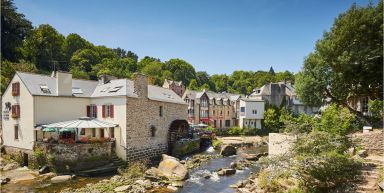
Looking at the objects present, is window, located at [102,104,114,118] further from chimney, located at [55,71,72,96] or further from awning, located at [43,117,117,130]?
chimney, located at [55,71,72,96]

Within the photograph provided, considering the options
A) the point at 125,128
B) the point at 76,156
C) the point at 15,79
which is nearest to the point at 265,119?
the point at 125,128

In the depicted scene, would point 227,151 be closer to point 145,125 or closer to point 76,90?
point 145,125

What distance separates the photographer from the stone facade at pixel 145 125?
26469 mm

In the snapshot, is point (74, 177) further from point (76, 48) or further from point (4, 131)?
point (76, 48)

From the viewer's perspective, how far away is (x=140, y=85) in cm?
2795

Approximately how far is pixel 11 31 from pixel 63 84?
40.0 m

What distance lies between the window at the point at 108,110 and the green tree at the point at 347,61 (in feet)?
59.7

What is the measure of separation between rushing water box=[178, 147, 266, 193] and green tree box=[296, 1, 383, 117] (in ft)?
29.4

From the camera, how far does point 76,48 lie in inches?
3393

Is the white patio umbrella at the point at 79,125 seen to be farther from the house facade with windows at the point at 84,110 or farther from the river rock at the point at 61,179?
the river rock at the point at 61,179

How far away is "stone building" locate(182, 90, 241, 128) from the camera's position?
54.2m

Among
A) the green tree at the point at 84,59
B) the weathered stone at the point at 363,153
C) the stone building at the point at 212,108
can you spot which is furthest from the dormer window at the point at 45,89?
the green tree at the point at 84,59

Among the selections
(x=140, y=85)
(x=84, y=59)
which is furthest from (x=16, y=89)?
(x=84, y=59)

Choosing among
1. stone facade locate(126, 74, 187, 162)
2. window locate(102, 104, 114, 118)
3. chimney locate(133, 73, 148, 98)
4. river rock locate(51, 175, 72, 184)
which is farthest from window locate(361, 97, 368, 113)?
river rock locate(51, 175, 72, 184)
